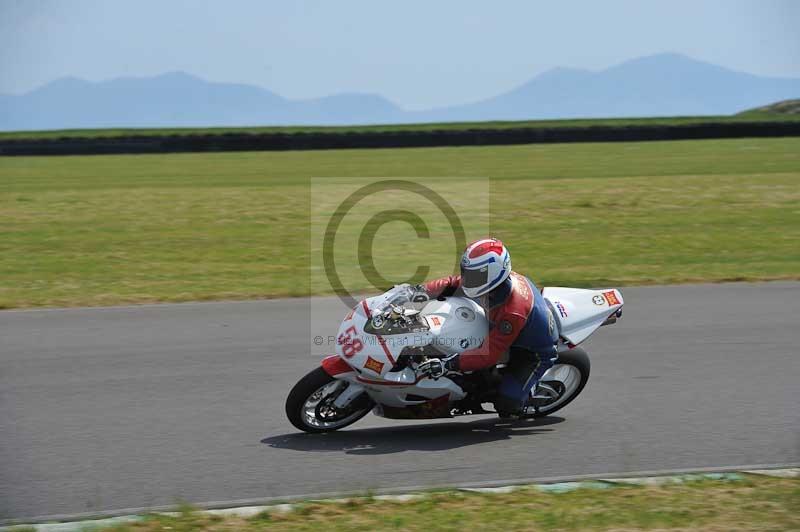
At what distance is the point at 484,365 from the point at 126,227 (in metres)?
13.3

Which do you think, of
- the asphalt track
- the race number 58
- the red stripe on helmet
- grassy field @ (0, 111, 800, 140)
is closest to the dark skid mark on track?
the asphalt track

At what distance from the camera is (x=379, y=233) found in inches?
729

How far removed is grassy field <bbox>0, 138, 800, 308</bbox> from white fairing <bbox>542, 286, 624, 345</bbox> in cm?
567

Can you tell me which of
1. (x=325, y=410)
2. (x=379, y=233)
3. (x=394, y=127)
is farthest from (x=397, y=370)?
(x=394, y=127)

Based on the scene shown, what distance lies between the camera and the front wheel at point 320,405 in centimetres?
696

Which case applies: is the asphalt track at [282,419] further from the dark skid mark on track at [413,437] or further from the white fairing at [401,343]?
the white fairing at [401,343]

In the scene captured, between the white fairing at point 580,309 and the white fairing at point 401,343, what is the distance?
0.77m

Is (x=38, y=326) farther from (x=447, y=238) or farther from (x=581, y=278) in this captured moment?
(x=447, y=238)

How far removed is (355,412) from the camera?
285 inches

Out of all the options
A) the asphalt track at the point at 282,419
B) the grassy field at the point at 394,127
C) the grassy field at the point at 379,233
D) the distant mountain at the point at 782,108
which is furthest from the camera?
the distant mountain at the point at 782,108

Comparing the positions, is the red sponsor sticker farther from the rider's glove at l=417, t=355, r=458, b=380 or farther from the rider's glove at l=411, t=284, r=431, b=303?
the rider's glove at l=411, t=284, r=431, b=303

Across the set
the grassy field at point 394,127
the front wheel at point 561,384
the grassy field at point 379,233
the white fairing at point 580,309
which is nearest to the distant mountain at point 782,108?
the grassy field at point 394,127

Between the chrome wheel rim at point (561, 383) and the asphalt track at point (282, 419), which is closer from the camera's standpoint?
the asphalt track at point (282, 419)

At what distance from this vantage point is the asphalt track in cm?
624
